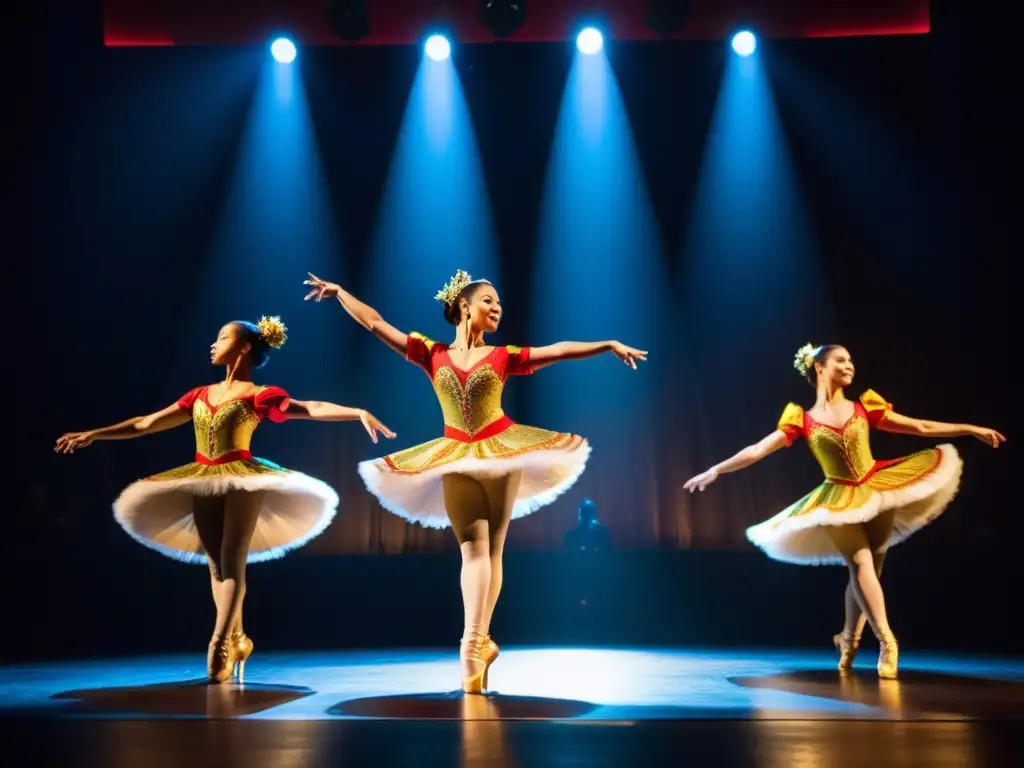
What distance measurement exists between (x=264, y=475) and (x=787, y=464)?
4292mm

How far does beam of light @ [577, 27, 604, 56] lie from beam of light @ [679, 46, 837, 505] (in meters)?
0.89

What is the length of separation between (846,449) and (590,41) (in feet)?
13.0

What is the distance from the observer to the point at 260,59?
7.19m

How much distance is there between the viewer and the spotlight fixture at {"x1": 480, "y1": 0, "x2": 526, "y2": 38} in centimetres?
629

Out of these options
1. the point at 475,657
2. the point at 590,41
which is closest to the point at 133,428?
the point at 475,657

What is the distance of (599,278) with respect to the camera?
7152 millimetres

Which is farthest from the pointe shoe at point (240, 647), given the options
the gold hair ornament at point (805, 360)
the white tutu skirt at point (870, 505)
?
the gold hair ornament at point (805, 360)

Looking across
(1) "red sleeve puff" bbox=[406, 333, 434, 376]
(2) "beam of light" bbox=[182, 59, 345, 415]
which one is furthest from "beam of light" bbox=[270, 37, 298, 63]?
(1) "red sleeve puff" bbox=[406, 333, 434, 376]

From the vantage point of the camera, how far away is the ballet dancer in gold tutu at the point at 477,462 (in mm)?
3395

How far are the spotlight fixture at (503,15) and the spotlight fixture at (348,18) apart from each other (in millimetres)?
749

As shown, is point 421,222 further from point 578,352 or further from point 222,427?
point 578,352

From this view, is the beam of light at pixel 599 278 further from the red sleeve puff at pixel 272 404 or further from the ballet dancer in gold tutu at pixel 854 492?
the red sleeve puff at pixel 272 404

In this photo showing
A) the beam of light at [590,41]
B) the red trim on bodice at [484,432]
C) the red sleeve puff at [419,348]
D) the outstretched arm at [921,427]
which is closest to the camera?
the red trim on bodice at [484,432]

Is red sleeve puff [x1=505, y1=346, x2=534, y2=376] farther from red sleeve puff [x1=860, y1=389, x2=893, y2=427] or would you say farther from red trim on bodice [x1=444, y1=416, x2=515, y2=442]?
red sleeve puff [x1=860, y1=389, x2=893, y2=427]
